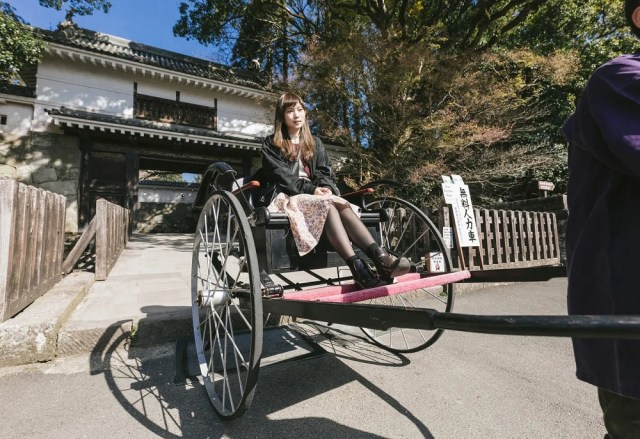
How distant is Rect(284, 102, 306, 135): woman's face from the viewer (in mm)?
2492

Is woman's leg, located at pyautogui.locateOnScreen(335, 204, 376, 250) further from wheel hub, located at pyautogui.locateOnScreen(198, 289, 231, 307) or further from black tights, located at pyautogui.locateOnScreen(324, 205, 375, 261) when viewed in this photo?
wheel hub, located at pyautogui.locateOnScreen(198, 289, 231, 307)

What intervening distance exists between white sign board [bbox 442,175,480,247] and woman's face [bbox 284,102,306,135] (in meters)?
2.73

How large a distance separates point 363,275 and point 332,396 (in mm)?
703

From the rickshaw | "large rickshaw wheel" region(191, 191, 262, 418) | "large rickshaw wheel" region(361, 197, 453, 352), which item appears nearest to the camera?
the rickshaw

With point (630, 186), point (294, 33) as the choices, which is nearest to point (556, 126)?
point (294, 33)

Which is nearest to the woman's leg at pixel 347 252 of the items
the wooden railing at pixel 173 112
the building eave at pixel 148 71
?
the building eave at pixel 148 71

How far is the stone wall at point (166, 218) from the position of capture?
42.9 feet

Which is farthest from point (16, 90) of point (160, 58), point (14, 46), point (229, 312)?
point (229, 312)

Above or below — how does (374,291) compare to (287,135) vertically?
below

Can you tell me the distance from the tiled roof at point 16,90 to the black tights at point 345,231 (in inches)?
446

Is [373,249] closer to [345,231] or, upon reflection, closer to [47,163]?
[345,231]

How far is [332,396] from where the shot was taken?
1.80 m

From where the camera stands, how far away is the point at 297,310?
1.36 metres

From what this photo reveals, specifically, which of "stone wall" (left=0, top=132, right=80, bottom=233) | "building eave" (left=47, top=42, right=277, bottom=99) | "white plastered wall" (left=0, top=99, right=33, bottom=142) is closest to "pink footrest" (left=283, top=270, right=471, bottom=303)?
"building eave" (left=47, top=42, right=277, bottom=99)
